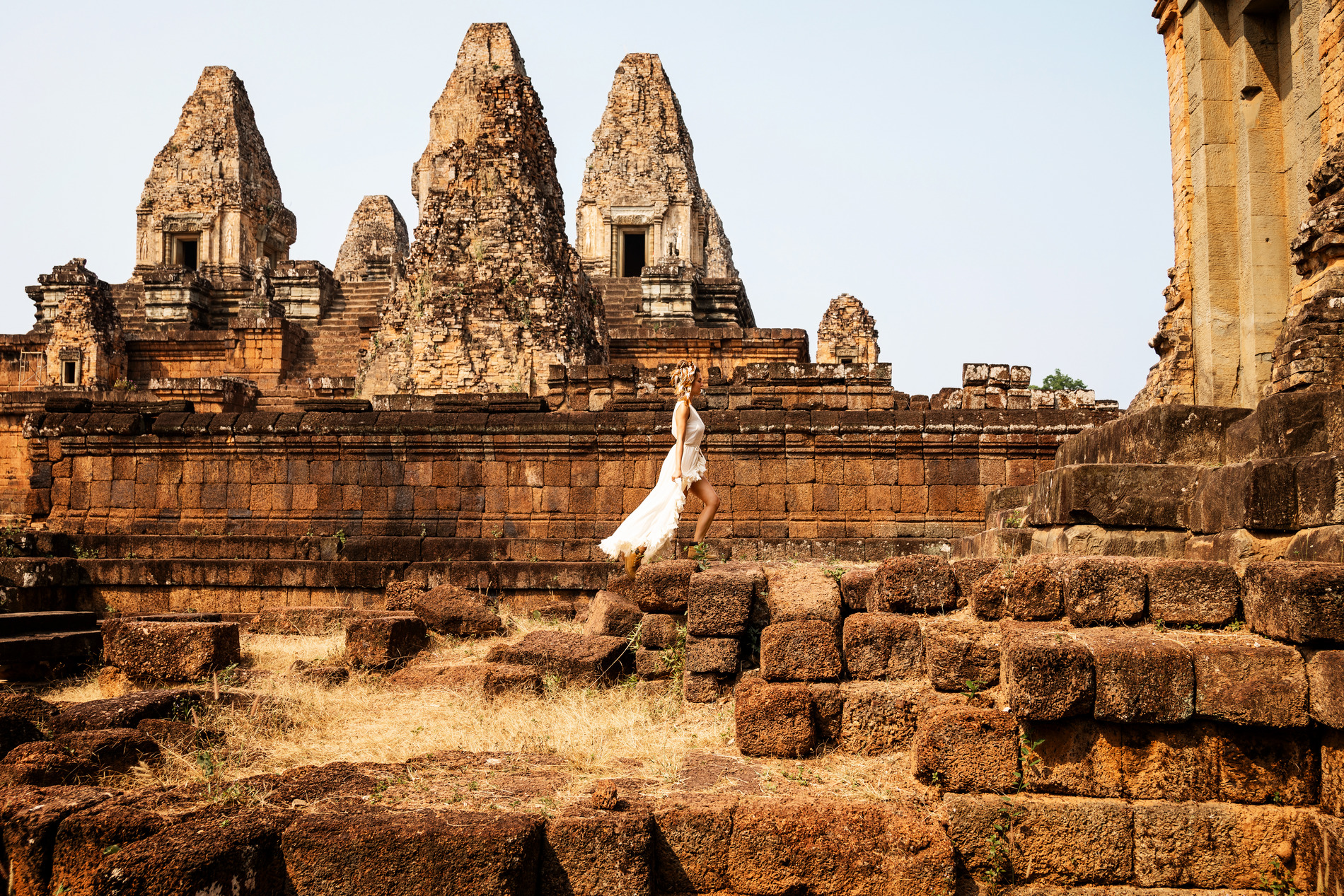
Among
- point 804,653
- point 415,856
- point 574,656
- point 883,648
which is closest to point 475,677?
point 574,656

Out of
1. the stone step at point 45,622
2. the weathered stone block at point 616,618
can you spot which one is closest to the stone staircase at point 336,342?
the stone step at point 45,622

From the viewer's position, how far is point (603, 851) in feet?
12.6

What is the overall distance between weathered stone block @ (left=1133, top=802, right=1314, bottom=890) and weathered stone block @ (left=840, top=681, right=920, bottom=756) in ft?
3.84

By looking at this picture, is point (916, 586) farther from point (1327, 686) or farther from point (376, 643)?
point (376, 643)

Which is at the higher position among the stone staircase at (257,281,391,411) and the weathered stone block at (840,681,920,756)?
the stone staircase at (257,281,391,411)

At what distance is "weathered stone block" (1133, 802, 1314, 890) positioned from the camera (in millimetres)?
3908

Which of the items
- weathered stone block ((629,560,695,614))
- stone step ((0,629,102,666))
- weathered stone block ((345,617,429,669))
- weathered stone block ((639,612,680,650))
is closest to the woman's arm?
weathered stone block ((629,560,695,614))

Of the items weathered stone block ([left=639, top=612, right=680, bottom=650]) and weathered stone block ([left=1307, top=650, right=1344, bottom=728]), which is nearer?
weathered stone block ([left=1307, top=650, right=1344, bottom=728])

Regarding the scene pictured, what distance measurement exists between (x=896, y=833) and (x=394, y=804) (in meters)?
1.96

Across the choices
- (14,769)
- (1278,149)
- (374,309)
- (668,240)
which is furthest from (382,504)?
(668,240)

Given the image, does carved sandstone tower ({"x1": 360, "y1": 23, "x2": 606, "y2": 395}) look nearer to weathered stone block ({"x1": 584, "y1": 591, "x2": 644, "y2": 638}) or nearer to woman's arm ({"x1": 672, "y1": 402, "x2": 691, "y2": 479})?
woman's arm ({"x1": 672, "y1": 402, "x2": 691, "y2": 479})

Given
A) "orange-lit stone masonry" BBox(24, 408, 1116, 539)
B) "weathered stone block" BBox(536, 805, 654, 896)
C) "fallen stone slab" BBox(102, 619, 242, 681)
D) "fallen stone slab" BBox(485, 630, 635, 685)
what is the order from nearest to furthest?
"weathered stone block" BBox(536, 805, 654, 896) < "fallen stone slab" BBox(485, 630, 635, 685) < "fallen stone slab" BBox(102, 619, 242, 681) < "orange-lit stone masonry" BBox(24, 408, 1116, 539)

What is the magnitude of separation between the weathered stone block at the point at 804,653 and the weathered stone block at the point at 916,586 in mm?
533

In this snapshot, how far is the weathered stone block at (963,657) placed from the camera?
473 centimetres
